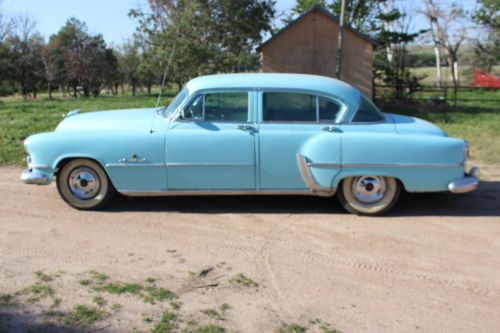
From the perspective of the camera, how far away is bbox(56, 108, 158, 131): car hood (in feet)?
19.8

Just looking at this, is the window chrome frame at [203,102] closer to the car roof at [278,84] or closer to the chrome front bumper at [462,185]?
the car roof at [278,84]

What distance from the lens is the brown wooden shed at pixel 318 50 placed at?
1873 cm

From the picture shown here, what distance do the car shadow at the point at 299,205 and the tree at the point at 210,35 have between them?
15484mm

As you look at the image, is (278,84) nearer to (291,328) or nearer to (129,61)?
(291,328)

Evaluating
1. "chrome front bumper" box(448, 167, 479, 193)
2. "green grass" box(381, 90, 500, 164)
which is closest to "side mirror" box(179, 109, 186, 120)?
"chrome front bumper" box(448, 167, 479, 193)

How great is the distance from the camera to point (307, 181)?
5910mm

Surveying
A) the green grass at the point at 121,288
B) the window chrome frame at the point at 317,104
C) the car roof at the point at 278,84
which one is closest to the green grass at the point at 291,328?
the green grass at the point at 121,288

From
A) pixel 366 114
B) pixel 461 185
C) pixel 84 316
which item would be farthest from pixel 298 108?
pixel 84 316

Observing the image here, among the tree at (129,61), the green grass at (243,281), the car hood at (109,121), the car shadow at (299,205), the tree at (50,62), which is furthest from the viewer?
the tree at (129,61)

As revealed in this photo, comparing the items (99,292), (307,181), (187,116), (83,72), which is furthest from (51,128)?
(83,72)

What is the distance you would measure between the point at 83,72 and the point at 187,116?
37.7m

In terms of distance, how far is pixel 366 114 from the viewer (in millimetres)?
6043

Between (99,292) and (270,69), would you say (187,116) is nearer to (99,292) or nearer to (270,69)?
(99,292)

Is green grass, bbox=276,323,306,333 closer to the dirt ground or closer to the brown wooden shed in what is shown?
the dirt ground
